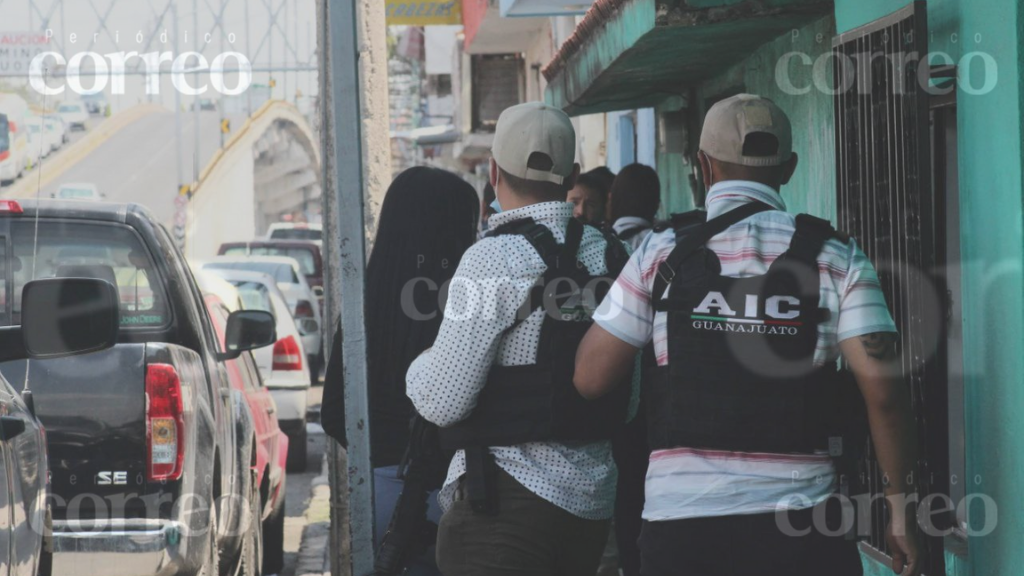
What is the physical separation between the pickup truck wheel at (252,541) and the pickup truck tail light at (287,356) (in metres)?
4.93

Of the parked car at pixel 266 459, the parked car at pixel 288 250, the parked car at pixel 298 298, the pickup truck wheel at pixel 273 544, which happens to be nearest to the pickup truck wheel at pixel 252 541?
the parked car at pixel 266 459

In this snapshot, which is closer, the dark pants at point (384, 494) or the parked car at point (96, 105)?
the dark pants at point (384, 494)

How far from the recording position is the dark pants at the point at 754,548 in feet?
9.91

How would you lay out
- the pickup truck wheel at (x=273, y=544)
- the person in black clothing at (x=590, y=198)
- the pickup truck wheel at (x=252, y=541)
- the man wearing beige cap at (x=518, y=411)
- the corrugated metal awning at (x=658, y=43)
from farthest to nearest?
1. the person in black clothing at (x=590, y=198)
2. the pickup truck wheel at (x=273, y=544)
3. the corrugated metal awning at (x=658, y=43)
4. the pickup truck wheel at (x=252, y=541)
5. the man wearing beige cap at (x=518, y=411)

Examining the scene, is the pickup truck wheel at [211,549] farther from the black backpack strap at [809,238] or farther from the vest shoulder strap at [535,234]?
the black backpack strap at [809,238]

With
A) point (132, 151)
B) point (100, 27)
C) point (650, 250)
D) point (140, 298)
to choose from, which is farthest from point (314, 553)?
point (132, 151)

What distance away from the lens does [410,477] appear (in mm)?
3566

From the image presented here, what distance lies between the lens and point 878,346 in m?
3.03

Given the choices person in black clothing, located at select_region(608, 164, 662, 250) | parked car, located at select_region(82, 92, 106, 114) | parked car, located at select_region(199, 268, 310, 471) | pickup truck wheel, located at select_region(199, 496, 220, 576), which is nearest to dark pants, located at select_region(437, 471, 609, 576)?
pickup truck wheel, located at select_region(199, 496, 220, 576)

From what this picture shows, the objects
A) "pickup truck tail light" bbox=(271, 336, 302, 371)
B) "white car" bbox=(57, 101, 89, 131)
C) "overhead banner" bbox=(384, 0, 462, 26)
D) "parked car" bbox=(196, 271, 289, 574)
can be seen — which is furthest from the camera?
"white car" bbox=(57, 101, 89, 131)

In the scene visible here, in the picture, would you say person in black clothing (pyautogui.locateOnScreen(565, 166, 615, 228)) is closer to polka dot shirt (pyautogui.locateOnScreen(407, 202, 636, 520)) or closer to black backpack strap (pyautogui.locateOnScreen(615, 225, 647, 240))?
black backpack strap (pyautogui.locateOnScreen(615, 225, 647, 240))

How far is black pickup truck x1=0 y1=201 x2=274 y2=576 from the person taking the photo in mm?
4715

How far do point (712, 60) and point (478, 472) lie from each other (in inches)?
240

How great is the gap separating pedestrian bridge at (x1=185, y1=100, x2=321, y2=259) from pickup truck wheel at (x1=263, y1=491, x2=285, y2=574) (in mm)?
31098
